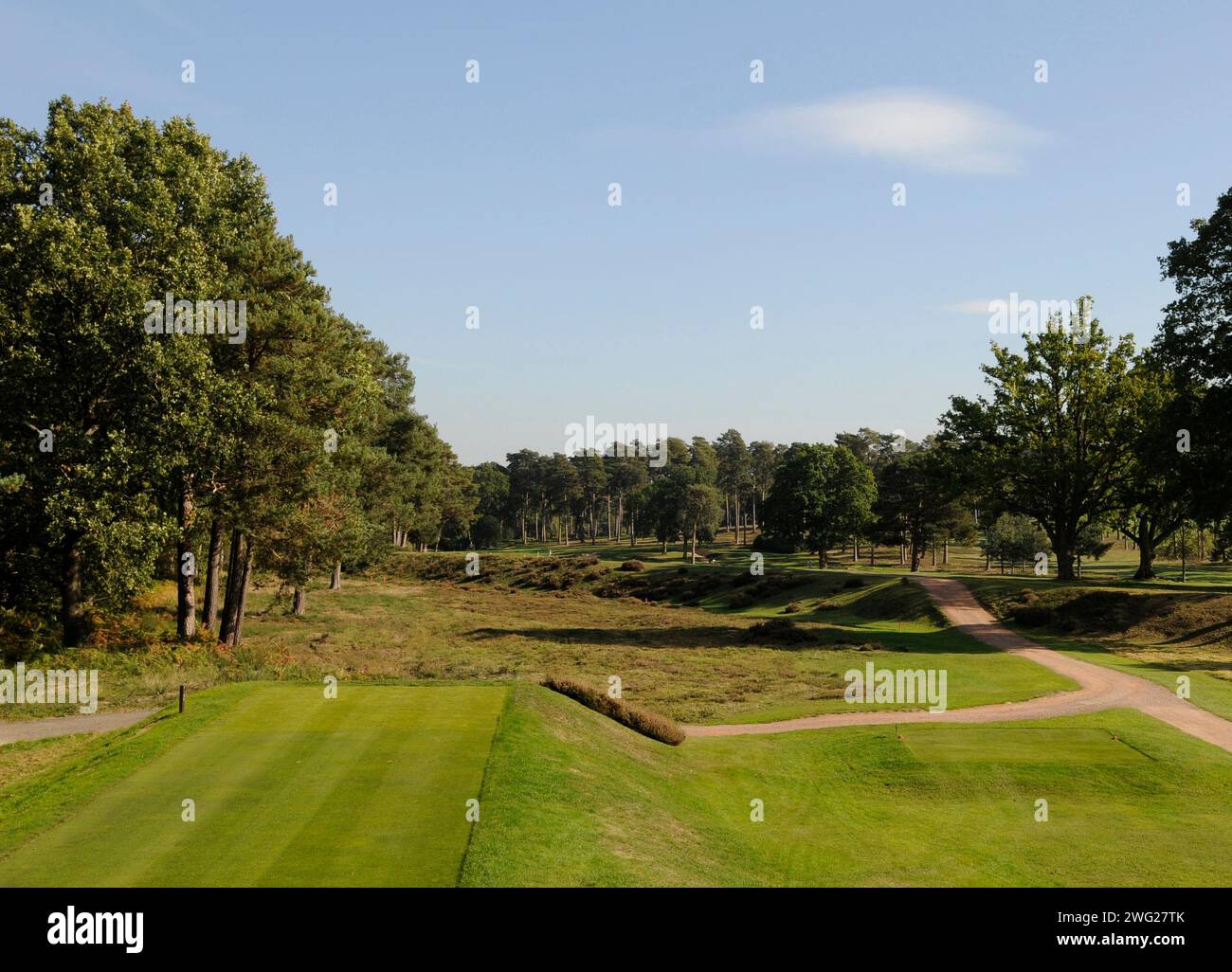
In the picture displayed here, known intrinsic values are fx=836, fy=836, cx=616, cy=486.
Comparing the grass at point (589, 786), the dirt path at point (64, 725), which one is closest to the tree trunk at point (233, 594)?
the grass at point (589, 786)

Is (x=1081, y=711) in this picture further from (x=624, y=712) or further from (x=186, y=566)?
(x=186, y=566)

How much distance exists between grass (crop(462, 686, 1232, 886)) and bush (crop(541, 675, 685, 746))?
2.62 ft

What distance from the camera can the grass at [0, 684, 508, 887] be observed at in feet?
41.6

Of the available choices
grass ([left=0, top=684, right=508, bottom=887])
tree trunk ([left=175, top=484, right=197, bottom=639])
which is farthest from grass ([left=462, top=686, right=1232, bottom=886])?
tree trunk ([left=175, top=484, right=197, bottom=639])

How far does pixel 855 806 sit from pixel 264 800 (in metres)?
14.1

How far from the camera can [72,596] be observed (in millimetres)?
34938

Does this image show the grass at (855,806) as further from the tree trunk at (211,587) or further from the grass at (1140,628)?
the tree trunk at (211,587)

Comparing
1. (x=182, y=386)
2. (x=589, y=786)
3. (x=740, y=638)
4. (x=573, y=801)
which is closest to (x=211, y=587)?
(x=182, y=386)

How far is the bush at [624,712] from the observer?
1029 inches

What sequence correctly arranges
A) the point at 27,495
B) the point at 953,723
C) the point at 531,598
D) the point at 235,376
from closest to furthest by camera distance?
1. the point at 953,723
2. the point at 27,495
3. the point at 235,376
4. the point at 531,598
